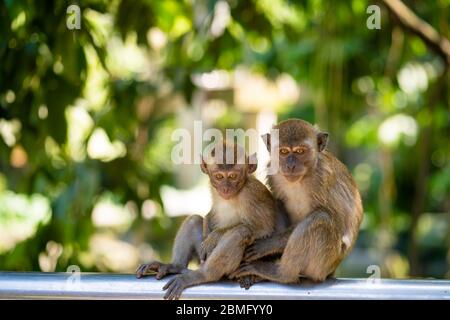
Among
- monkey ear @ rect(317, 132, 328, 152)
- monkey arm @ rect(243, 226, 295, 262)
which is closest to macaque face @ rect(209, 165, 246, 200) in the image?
monkey arm @ rect(243, 226, 295, 262)

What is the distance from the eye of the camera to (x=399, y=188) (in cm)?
964

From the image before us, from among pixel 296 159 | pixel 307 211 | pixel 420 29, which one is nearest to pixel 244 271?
pixel 307 211

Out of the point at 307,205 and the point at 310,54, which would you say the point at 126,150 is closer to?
the point at 310,54

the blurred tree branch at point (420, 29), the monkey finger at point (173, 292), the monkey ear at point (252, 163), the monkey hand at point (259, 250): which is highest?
the blurred tree branch at point (420, 29)

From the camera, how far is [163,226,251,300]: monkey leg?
3213 mm

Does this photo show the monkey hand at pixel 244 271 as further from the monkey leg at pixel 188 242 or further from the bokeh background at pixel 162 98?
the bokeh background at pixel 162 98

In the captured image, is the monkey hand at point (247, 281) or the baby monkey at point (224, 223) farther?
the baby monkey at point (224, 223)

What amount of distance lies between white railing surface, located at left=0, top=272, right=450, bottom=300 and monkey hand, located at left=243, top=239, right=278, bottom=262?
1.42ft

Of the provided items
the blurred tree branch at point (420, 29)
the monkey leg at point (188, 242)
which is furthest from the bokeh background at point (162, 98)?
the monkey leg at point (188, 242)

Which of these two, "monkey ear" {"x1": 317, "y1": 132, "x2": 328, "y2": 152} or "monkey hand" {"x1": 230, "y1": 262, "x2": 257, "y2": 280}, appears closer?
"monkey hand" {"x1": 230, "y1": 262, "x2": 257, "y2": 280}

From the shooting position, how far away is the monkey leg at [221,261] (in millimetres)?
3213

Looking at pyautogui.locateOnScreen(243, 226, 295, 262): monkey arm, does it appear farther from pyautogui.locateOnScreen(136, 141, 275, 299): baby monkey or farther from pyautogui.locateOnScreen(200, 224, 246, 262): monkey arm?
pyautogui.locateOnScreen(200, 224, 246, 262): monkey arm

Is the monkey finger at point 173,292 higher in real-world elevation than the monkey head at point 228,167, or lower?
lower
